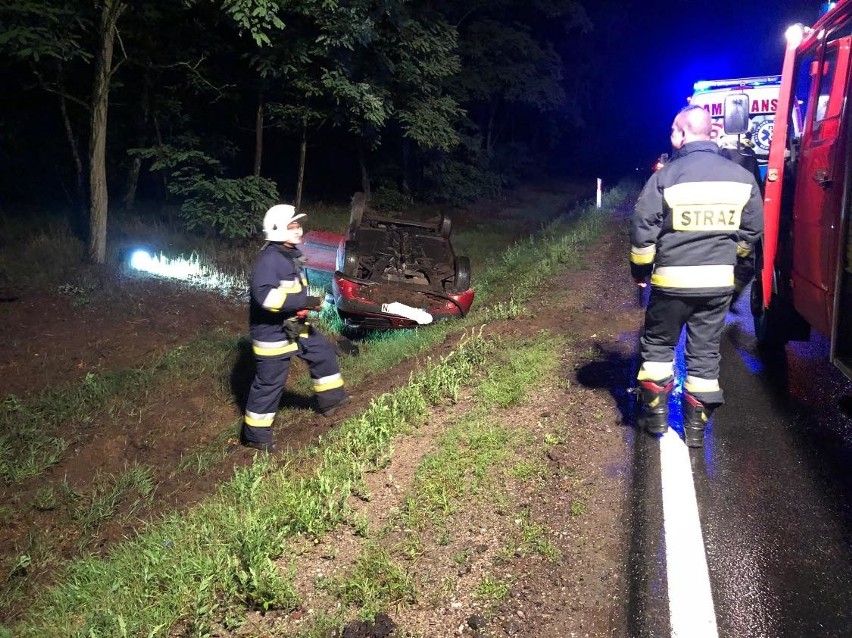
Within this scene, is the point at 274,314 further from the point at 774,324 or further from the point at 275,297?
the point at 774,324

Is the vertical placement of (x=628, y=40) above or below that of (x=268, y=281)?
above

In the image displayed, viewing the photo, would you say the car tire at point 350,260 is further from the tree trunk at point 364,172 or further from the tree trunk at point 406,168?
the tree trunk at point 406,168

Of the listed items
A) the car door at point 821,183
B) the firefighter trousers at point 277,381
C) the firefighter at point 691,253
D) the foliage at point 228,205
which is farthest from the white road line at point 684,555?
the foliage at point 228,205

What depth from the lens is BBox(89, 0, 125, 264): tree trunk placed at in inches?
368

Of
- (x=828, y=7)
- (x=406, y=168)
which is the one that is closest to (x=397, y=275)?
(x=828, y=7)

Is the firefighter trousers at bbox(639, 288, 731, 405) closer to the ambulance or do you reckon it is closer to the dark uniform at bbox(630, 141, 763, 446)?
the dark uniform at bbox(630, 141, 763, 446)

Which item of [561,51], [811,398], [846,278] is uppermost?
[561,51]

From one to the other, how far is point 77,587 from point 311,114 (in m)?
12.0

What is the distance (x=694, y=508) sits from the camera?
3.42 metres

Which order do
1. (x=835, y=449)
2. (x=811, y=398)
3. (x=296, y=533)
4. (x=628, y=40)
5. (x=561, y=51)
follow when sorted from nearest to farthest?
(x=296, y=533) < (x=835, y=449) < (x=811, y=398) < (x=561, y=51) < (x=628, y=40)

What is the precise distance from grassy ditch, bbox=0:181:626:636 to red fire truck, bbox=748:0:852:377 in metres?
2.21

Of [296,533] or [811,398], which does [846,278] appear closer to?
[811,398]

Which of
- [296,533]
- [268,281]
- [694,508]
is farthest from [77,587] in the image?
[694,508]

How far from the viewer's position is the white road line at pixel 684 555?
264 centimetres
